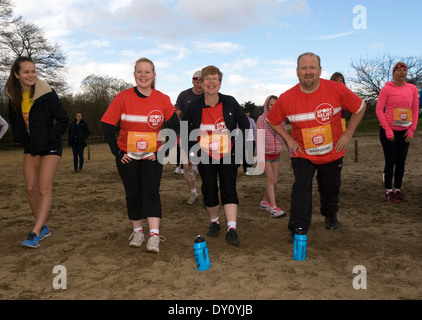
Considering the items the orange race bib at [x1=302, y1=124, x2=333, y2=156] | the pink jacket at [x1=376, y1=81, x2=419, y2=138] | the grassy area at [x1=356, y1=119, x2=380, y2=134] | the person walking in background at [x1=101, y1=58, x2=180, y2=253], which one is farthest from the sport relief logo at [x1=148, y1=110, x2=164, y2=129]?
the grassy area at [x1=356, y1=119, x2=380, y2=134]

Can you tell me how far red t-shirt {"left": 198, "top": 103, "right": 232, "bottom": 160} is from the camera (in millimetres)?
4508

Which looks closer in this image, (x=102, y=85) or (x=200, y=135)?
(x=200, y=135)

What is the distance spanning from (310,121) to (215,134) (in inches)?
42.0

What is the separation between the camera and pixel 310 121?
14.0 ft

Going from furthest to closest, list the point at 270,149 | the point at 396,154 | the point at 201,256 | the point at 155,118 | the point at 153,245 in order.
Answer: the point at 396,154, the point at 270,149, the point at 155,118, the point at 153,245, the point at 201,256

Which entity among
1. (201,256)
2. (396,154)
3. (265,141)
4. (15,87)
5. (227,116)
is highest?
(15,87)

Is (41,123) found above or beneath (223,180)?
above

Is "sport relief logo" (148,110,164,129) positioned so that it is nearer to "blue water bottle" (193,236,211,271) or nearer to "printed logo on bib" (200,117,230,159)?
"printed logo on bib" (200,117,230,159)

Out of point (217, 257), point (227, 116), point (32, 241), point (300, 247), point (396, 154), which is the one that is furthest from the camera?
point (396, 154)

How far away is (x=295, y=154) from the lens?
450 centimetres

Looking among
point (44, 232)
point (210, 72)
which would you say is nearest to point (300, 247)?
point (210, 72)

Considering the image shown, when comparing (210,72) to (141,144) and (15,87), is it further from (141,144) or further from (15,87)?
(15,87)

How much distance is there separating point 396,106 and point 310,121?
3192 millimetres

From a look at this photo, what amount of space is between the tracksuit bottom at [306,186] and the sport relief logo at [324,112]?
1.62 ft
